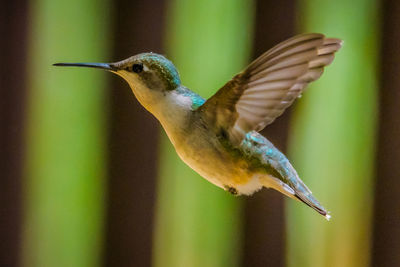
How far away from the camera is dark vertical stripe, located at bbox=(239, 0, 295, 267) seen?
1146mm

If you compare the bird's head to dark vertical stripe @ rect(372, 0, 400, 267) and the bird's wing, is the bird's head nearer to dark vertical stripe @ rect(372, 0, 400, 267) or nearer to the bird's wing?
the bird's wing

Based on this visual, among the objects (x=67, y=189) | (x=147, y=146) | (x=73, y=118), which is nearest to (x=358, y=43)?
(x=147, y=146)

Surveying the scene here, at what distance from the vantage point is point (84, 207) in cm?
194

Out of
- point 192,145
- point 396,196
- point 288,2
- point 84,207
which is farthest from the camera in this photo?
point 84,207

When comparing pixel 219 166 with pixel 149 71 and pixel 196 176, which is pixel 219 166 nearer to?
pixel 149 71

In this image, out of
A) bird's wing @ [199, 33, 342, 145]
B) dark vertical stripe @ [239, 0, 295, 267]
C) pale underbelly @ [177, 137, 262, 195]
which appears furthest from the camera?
dark vertical stripe @ [239, 0, 295, 267]

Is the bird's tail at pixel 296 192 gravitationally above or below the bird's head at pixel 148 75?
below

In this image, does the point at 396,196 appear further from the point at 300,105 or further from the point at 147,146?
the point at 147,146

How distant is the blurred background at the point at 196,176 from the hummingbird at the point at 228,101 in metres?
0.51

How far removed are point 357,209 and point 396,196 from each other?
17cm

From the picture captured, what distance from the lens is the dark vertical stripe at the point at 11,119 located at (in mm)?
1223

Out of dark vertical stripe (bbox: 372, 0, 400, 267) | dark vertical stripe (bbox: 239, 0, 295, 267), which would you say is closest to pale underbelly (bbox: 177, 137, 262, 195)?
dark vertical stripe (bbox: 239, 0, 295, 267)

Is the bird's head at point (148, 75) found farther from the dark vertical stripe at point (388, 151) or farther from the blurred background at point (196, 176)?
the dark vertical stripe at point (388, 151)

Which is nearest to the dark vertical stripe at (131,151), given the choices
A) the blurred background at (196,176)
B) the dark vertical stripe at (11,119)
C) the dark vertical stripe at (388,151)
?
the blurred background at (196,176)
